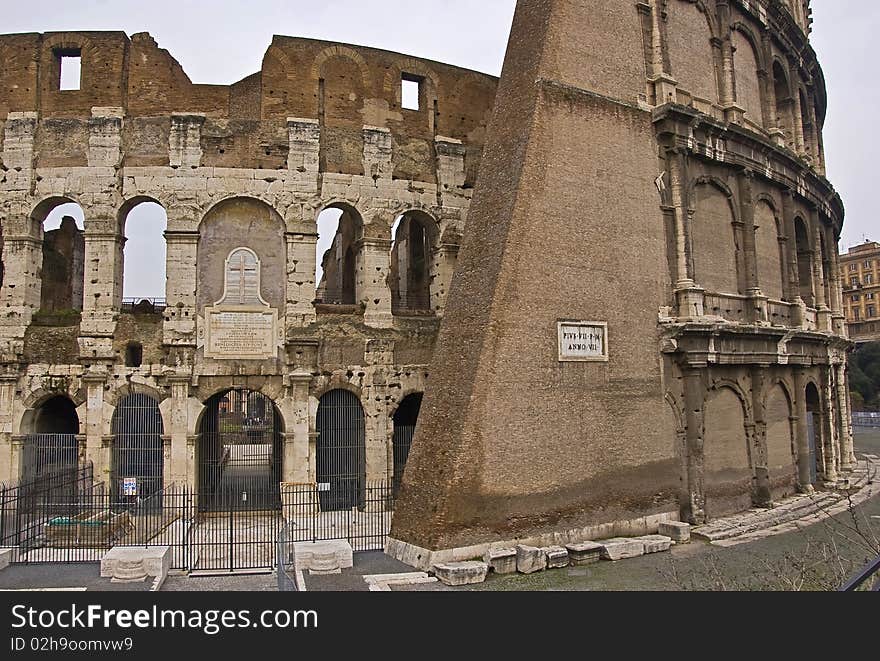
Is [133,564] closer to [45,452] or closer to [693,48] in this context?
[45,452]

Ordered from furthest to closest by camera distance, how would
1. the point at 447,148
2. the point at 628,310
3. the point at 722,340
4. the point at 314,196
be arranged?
the point at 447,148 → the point at 314,196 → the point at 722,340 → the point at 628,310

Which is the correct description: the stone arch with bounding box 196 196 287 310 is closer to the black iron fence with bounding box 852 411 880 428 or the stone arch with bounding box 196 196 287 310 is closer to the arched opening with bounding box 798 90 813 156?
the arched opening with bounding box 798 90 813 156

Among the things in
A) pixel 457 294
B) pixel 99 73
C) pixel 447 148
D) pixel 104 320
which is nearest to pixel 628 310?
pixel 457 294

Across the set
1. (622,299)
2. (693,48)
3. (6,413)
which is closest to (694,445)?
(622,299)

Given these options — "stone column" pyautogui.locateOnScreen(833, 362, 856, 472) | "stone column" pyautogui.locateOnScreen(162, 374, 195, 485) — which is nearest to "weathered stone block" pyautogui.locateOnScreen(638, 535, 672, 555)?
"stone column" pyautogui.locateOnScreen(162, 374, 195, 485)

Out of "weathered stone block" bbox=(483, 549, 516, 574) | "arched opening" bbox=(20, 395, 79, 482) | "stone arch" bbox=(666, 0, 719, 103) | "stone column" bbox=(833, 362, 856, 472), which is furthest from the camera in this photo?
"stone column" bbox=(833, 362, 856, 472)

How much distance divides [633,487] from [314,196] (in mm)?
10216

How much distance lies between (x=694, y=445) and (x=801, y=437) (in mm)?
5101

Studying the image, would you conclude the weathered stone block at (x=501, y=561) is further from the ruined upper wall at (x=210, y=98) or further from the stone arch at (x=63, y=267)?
the stone arch at (x=63, y=267)

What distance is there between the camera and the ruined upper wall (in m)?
17.1

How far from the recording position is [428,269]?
65.9 ft

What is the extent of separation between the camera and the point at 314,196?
1753 cm

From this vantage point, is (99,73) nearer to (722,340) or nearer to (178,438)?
(178,438)

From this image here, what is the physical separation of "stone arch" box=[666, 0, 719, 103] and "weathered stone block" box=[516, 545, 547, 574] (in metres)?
11.9
